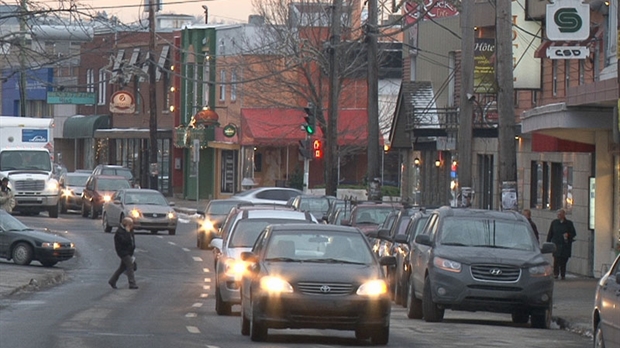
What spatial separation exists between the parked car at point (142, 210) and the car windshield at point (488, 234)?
2507cm

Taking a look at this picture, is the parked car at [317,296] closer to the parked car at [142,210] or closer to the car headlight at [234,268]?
the car headlight at [234,268]

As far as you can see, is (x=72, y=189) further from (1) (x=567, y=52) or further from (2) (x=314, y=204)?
(1) (x=567, y=52)

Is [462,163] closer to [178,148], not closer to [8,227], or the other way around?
[8,227]

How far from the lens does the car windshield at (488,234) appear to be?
2081 centimetres

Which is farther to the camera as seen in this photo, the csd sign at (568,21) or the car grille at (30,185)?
Answer: the car grille at (30,185)

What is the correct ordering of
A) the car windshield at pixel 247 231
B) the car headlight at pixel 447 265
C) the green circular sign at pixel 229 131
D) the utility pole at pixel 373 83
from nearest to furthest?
the car headlight at pixel 447 265, the car windshield at pixel 247 231, the utility pole at pixel 373 83, the green circular sign at pixel 229 131

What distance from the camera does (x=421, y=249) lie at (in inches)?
857

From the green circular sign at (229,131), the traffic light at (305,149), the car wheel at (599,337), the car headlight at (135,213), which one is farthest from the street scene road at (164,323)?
the green circular sign at (229,131)

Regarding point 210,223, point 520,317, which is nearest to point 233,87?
point 210,223

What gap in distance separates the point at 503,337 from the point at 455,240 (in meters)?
2.78

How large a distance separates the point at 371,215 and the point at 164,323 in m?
13.4

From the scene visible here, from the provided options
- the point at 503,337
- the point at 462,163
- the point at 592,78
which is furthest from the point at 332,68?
the point at 503,337

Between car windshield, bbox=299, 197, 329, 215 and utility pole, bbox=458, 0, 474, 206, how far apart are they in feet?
35.5

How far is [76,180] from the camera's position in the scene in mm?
59781
